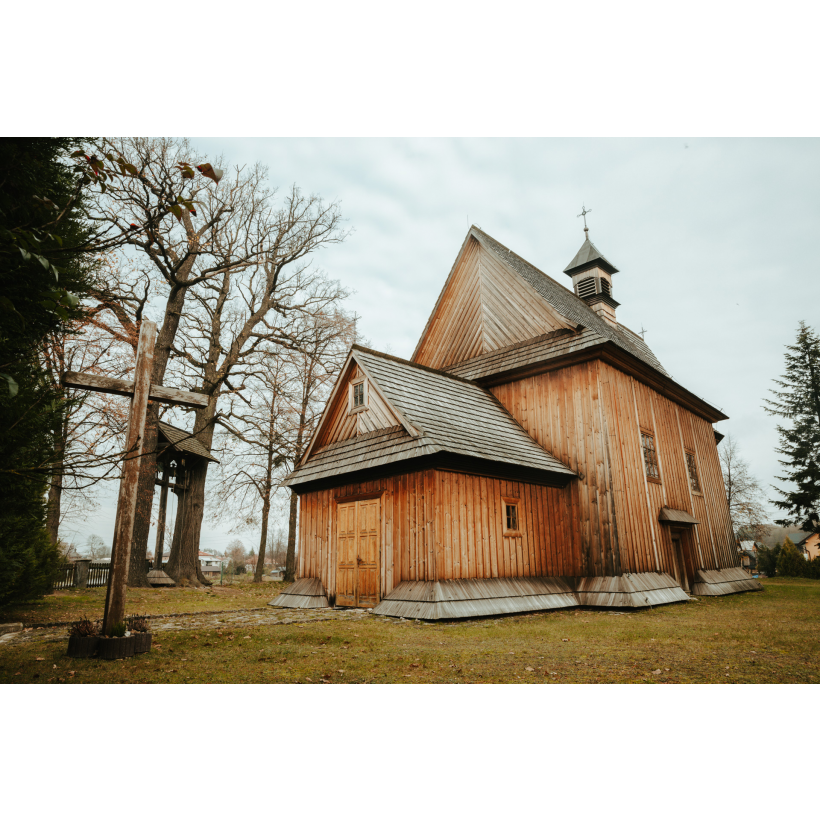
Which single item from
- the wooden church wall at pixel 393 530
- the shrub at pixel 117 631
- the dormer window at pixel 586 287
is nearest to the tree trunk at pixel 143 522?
the wooden church wall at pixel 393 530

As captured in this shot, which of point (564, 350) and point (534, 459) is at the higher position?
point (564, 350)

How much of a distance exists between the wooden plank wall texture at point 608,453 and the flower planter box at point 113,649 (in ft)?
34.2

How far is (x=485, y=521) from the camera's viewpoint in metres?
12.0

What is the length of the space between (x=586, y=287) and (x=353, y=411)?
15069 millimetres

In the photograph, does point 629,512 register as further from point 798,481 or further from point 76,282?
point 798,481

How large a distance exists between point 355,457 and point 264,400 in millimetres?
13542

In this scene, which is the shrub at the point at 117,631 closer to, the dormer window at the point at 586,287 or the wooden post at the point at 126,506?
the wooden post at the point at 126,506

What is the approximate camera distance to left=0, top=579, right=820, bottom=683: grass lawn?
5.48 m

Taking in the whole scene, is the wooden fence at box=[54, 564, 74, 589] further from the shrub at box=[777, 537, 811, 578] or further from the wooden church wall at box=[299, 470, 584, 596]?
the shrub at box=[777, 537, 811, 578]

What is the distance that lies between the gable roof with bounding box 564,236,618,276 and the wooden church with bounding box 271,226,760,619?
7598mm

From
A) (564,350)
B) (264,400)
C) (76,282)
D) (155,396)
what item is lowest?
(155,396)

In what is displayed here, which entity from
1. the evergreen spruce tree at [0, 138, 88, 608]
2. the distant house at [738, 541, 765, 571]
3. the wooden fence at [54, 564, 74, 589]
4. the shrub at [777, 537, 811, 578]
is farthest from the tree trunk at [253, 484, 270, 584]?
the distant house at [738, 541, 765, 571]

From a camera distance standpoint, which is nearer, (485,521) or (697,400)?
(485,521)

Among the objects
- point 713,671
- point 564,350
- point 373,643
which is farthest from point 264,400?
point 713,671
